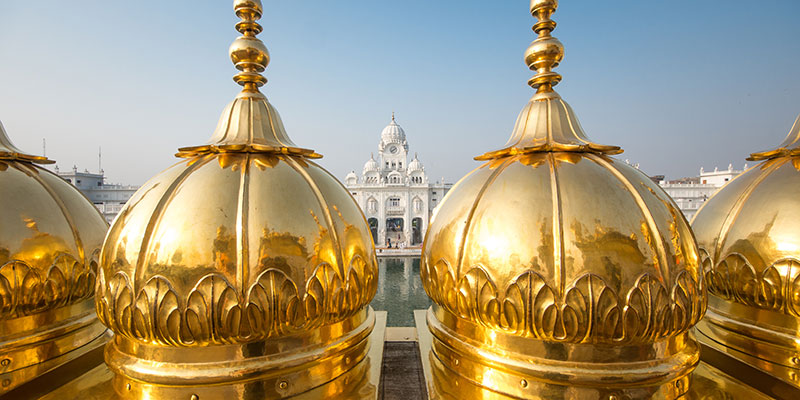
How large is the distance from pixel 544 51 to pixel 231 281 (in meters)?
1.97

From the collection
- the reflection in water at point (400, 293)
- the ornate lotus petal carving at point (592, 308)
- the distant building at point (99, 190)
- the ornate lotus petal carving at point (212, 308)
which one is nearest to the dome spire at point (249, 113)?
the ornate lotus petal carving at point (212, 308)

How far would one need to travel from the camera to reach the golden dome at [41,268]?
1.92m

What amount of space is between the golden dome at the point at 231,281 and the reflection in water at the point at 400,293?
765 centimetres

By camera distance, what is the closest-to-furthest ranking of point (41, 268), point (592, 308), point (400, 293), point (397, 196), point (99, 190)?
point (592, 308), point (41, 268), point (400, 293), point (99, 190), point (397, 196)

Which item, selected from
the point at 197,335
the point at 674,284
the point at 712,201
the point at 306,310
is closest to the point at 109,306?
the point at 197,335

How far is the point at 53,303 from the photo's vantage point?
2.07m

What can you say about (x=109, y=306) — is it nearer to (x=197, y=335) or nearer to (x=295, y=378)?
(x=197, y=335)

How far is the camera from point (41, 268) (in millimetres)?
1998

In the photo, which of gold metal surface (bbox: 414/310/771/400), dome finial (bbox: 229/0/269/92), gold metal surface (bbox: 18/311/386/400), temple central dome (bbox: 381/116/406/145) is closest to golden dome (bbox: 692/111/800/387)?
gold metal surface (bbox: 414/310/771/400)

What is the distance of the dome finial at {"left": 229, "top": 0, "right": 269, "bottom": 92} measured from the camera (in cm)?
207

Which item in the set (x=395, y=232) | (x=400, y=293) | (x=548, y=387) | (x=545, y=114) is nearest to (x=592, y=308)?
(x=548, y=387)

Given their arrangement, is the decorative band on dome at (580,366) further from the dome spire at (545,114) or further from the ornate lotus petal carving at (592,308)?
the dome spire at (545,114)

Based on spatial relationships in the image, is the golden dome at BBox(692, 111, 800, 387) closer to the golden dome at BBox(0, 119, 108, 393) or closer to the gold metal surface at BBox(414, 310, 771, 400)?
the gold metal surface at BBox(414, 310, 771, 400)

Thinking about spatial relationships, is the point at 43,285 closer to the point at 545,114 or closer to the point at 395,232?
the point at 545,114
